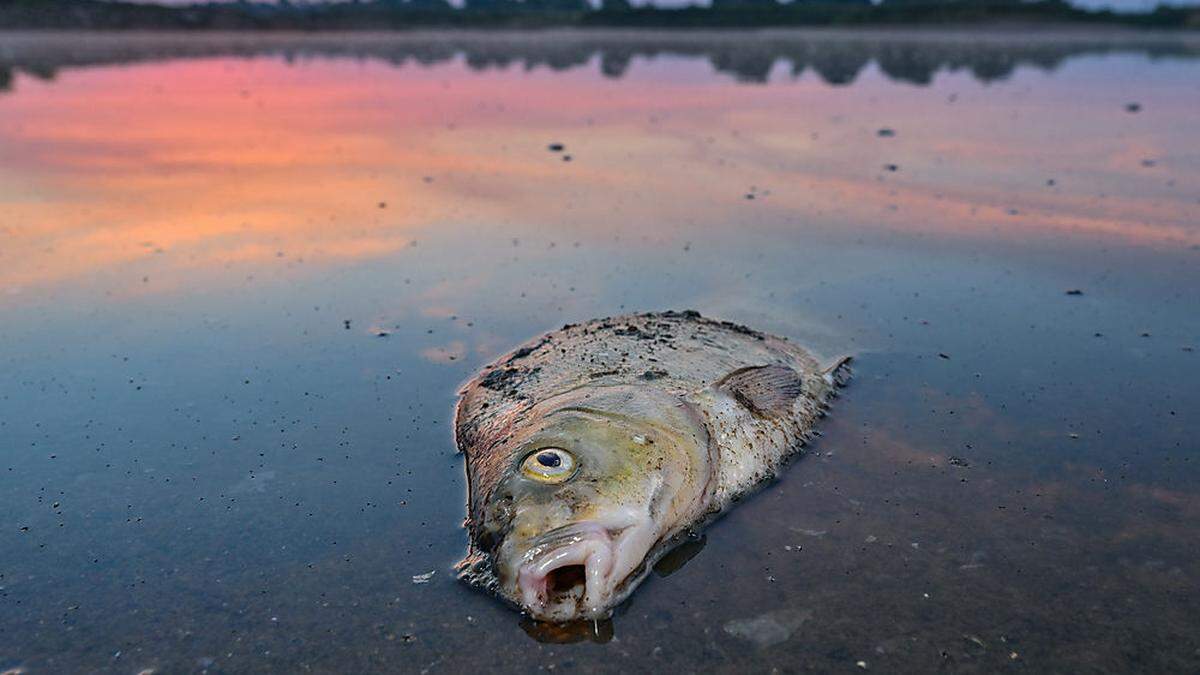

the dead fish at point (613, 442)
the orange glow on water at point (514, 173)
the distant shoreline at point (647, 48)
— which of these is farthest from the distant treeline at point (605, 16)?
the dead fish at point (613, 442)

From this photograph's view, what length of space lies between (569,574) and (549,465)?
45 centimetres

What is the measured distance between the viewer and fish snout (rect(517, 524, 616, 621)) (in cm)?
329

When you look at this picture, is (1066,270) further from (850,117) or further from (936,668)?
(850,117)

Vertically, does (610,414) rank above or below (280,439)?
above

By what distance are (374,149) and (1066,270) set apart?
9.83 m

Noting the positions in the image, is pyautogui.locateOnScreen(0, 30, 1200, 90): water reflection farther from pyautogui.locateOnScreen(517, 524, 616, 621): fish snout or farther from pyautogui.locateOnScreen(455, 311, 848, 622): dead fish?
pyautogui.locateOnScreen(517, 524, 616, 621): fish snout

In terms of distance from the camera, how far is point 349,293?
6969 millimetres

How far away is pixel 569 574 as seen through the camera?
3451 millimetres

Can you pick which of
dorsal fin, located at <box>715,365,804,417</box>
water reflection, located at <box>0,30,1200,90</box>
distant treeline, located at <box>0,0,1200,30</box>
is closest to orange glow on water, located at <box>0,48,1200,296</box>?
dorsal fin, located at <box>715,365,804,417</box>

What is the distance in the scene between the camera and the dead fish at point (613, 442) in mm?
3391

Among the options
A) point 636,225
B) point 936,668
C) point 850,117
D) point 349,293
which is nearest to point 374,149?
point 636,225

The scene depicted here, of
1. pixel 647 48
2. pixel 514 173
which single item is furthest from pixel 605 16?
pixel 514 173

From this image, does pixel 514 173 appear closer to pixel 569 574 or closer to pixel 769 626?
pixel 569 574

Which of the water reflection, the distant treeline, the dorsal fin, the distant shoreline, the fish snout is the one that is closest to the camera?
the fish snout
